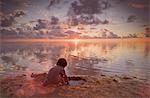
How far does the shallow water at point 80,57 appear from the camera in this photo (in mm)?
3486

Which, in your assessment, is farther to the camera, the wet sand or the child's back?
the child's back

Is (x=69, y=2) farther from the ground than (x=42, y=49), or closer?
farther from the ground

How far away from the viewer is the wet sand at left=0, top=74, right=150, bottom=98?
10.4 feet

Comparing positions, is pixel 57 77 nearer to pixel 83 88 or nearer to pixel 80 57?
pixel 83 88

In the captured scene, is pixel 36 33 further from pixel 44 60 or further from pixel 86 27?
pixel 86 27

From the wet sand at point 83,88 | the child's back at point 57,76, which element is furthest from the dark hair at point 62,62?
the wet sand at point 83,88

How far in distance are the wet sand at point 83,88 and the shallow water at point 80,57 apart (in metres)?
0.09

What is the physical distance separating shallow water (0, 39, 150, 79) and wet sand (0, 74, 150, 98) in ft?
0.28

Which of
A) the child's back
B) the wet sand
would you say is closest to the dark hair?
the child's back

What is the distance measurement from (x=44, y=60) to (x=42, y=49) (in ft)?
0.38

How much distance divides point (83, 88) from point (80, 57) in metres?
0.40

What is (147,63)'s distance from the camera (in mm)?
3488

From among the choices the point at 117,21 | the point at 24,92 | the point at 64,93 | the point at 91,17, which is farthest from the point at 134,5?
the point at 24,92

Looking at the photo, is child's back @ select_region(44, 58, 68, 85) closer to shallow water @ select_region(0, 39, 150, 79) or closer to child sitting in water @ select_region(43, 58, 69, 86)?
child sitting in water @ select_region(43, 58, 69, 86)
